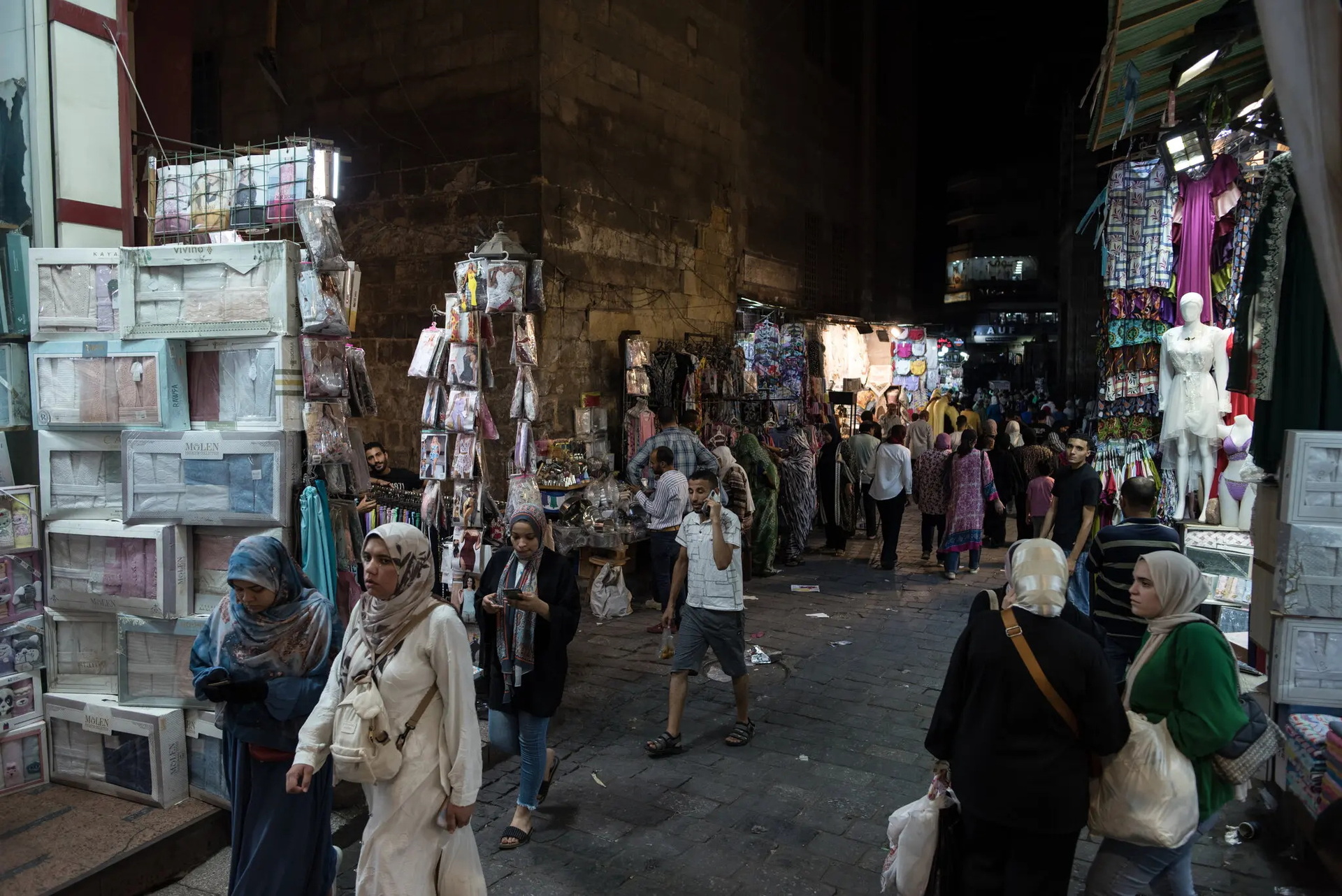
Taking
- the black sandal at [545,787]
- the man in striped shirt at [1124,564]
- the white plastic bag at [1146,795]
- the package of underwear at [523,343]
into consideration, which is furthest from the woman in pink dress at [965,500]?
the white plastic bag at [1146,795]

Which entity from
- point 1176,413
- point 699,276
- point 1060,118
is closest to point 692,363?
point 699,276

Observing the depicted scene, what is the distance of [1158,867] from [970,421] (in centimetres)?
1452

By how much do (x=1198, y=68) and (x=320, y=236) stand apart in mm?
5538

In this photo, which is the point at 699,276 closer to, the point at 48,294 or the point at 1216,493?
the point at 1216,493

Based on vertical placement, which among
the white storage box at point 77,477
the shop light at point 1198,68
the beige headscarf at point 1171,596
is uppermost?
the shop light at point 1198,68

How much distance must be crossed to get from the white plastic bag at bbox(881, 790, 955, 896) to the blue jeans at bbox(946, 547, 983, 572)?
7.88m

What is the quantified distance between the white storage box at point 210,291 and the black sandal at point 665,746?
10.5 ft

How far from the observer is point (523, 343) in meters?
7.27

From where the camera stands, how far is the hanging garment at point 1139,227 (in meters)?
7.00

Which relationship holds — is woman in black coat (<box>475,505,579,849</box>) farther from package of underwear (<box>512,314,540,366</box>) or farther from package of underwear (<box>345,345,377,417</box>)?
package of underwear (<box>512,314,540,366</box>)

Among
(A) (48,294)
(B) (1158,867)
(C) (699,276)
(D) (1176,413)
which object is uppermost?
(C) (699,276)

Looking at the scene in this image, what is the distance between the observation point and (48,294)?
4.68m

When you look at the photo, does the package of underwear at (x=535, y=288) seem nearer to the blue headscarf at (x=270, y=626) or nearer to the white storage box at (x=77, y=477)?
the white storage box at (x=77, y=477)

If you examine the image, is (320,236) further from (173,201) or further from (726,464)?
(726,464)
